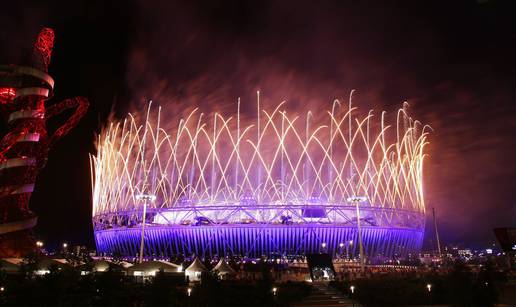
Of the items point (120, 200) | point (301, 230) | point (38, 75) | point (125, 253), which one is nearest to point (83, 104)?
point (38, 75)

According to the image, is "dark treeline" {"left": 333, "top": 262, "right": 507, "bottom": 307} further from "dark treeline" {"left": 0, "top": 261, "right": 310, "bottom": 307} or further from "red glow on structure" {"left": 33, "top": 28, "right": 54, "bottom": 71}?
"red glow on structure" {"left": 33, "top": 28, "right": 54, "bottom": 71}

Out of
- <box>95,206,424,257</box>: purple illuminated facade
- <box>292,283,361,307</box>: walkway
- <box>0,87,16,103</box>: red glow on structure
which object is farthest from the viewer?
<box>95,206,424,257</box>: purple illuminated facade

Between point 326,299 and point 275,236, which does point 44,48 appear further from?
point 326,299

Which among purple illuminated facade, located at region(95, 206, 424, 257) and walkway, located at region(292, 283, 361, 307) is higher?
purple illuminated facade, located at region(95, 206, 424, 257)

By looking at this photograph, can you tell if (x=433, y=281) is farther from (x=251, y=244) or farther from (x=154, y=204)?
(x=154, y=204)

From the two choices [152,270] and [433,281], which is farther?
[152,270]

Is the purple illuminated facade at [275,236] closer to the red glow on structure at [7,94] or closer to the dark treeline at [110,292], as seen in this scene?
the red glow on structure at [7,94]

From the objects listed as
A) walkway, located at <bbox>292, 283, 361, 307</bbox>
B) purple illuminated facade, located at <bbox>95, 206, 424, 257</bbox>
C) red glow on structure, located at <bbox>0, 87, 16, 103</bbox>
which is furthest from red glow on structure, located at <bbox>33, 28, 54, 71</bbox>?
walkway, located at <bbox>292, 283, 361, 307</bbox>

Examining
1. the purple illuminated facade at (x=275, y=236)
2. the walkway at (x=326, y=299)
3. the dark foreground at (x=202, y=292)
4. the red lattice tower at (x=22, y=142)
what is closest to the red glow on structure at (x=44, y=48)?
the red lattice tower at (x=22, y=142)

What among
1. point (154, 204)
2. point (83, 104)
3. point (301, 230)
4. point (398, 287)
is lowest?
point (398, 287)
